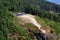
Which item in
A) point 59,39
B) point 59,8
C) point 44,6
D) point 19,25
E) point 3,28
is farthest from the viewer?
point 59,8

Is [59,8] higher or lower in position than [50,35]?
lower

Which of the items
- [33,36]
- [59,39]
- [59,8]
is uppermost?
[33,36]

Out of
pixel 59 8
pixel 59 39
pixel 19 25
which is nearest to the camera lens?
pixel 19 25

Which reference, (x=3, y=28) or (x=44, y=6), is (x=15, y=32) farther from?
(x=44, y=6)

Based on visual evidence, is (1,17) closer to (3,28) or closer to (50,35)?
(3,28)

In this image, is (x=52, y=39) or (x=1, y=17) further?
(x=52, y=39)

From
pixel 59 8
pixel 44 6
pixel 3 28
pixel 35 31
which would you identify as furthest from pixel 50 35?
pixel 59 8

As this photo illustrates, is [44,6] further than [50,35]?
Yes

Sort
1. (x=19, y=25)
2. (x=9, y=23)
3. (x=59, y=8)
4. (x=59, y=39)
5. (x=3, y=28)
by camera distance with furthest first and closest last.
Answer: (x=59, y=8), (x=59, y=39), (x=19, y=25), (x=9, y=23), (x=3, y=28)

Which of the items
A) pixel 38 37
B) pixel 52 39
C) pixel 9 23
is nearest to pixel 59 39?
pixel 52 39
